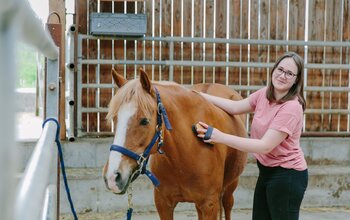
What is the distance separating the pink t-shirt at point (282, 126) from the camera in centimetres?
222

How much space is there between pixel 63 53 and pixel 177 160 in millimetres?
2753

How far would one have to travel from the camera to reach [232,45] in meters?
5.40

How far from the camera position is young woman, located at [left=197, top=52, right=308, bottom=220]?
87.9 inches

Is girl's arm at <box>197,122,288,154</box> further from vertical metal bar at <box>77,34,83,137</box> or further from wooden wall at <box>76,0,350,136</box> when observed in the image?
wooden wall at <box>76,0,350,136</box>

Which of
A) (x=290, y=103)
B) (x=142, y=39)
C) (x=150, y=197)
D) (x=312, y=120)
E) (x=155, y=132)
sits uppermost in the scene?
(x=142, y=39)

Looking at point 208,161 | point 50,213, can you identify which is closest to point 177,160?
point 208,161

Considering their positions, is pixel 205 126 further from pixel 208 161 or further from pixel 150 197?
pixel 150 197

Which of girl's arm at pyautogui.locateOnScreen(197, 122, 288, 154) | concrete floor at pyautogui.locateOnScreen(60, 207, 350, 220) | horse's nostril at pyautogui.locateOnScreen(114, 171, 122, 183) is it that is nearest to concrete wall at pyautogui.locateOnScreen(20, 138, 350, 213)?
concrete floor at pyautogui.locateOnScreen(60, 207, 350, 220)

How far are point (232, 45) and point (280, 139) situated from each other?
3.29 meters

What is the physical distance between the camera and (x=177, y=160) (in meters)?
2.45

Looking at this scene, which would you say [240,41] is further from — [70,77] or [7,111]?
[7,111]

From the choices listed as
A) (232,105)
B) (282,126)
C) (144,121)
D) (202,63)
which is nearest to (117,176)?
(144,121)

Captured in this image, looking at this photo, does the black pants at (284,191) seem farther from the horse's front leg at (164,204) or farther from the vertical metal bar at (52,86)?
the vertical metal bar at (52,86)

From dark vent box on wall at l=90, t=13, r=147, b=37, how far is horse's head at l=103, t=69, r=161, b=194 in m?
2.84
